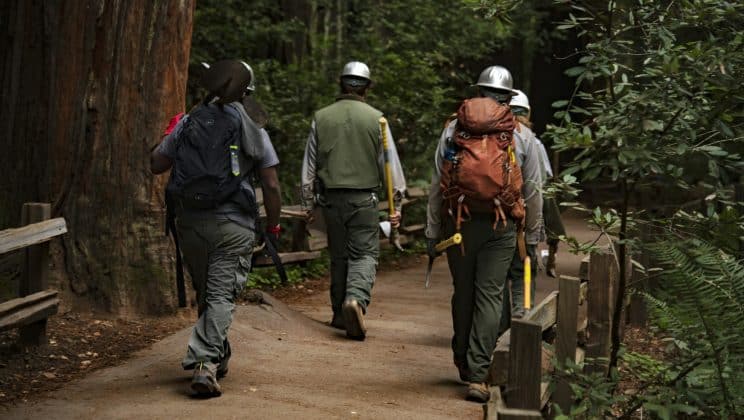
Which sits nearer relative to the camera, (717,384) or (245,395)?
(717,384)

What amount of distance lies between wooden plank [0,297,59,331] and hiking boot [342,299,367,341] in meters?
2.36

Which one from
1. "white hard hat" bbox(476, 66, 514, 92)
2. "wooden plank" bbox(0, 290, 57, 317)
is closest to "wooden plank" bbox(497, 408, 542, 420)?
"white hard hat" bbox(476, 66, 514, 92)

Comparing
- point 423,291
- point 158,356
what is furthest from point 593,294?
point 423,291

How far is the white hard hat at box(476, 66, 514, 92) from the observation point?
769 cm

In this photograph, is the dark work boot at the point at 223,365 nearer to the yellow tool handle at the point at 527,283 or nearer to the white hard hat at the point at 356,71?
the yellow tool handle at the point at 527,283

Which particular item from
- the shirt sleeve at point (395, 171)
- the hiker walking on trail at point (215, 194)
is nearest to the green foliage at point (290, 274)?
the shirt sleeve at point (395, 171)

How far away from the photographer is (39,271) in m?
8.12

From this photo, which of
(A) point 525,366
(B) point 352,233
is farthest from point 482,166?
(A) point 525,366

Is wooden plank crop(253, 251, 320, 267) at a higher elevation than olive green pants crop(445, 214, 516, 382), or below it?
below

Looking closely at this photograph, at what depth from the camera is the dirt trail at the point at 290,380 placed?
6.56 metres

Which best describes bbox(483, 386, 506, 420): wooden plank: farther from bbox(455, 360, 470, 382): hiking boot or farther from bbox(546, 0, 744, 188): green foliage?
bbox(455, 360, 470, 382): hiking boot

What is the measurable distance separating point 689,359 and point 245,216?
9.35 ft

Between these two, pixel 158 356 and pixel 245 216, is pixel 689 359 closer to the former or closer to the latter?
pixel 245 216

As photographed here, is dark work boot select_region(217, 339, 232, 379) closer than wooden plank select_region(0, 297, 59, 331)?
Yes
